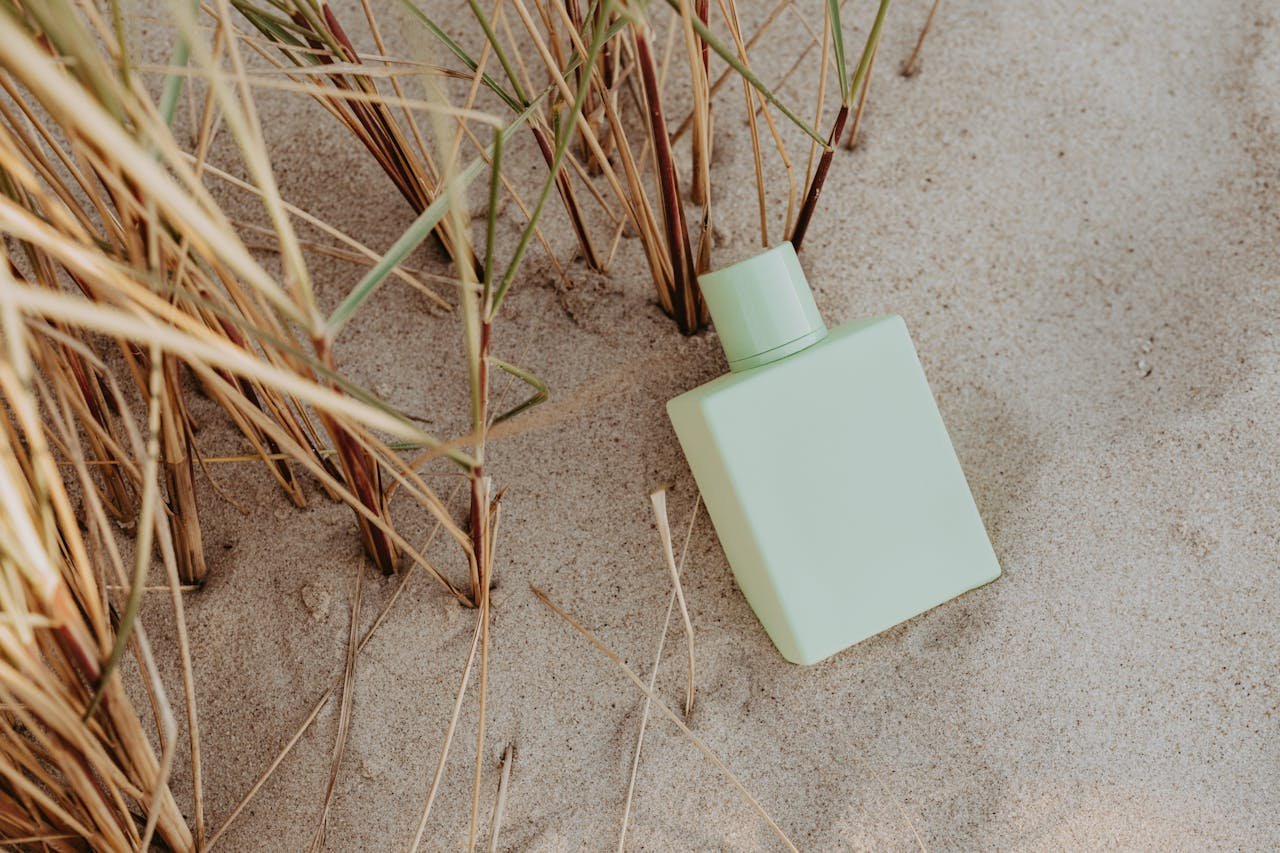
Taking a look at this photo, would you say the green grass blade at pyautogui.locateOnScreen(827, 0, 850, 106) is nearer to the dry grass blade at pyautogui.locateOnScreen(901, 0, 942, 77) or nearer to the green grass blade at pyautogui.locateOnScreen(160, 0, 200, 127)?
the dry grass blade at pyautogui.locateOnScreen(901, 0, 942, 77)

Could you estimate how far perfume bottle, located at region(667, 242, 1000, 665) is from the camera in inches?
27.5

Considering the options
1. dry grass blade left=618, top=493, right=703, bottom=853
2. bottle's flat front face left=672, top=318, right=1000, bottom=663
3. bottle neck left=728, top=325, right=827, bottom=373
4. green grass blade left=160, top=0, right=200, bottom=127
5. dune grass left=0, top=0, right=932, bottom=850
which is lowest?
dry grass blade left=618, top=493, right=703, bottom=853

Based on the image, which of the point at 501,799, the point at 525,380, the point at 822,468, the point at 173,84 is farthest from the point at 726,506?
the point at 173,84

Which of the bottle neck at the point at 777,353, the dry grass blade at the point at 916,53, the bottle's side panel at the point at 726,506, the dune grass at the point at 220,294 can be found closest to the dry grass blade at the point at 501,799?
the dune grass at the point at 220,294

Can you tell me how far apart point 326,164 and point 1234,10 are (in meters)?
0.88

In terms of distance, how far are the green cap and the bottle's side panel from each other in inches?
→ 1.6

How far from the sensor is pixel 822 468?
73 cm

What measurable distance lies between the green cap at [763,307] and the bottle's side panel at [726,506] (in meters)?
0.04

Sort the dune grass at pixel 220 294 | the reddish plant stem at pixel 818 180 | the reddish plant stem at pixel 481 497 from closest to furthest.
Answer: the dune grass at pixel 220 294
the reddish plant stem at pixel 481 497
the reddish plant stem at pixel 818 180

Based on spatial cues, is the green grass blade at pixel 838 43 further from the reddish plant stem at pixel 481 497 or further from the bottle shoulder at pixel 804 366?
the reddish plant stem at pixel 481 497

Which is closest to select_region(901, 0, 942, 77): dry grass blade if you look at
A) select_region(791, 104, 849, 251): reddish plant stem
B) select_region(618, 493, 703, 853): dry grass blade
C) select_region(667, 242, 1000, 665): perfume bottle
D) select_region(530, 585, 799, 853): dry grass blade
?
select_region(791, 104, 849, 251): reddish plant stem

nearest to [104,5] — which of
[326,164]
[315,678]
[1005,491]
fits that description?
[326,164]

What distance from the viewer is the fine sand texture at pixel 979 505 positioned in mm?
788

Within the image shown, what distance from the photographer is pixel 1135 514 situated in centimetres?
82
